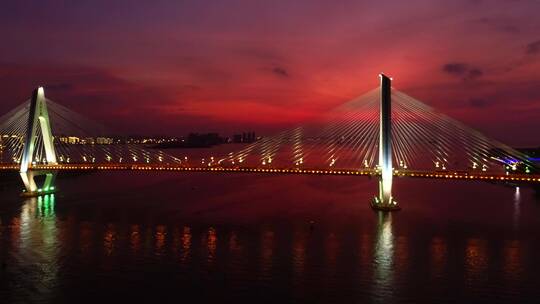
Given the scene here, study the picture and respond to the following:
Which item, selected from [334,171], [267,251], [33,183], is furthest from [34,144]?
[267,251]

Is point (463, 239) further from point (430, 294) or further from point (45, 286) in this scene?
point (45, 286)

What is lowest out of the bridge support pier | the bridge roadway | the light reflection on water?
the light reflection on water

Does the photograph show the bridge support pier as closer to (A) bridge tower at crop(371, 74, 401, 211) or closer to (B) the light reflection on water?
(A) bridge tower at crop(371, 74, 401, 211)

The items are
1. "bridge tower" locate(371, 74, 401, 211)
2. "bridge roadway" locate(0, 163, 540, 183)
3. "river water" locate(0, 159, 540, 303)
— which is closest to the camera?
"river water" locate(0, 159, 540, 303)

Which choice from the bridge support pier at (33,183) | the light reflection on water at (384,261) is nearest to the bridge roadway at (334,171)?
the bridge support pier at (33,183)

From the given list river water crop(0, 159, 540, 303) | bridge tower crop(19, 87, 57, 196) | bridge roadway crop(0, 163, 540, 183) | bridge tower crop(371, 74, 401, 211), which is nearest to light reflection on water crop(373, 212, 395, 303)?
river water crop(0, 159, 540, 303)

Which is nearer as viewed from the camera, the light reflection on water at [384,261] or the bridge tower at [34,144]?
the light reflection on water at [384,261]

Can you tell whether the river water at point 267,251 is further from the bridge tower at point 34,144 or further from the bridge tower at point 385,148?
the bridge tower at point 34,144
